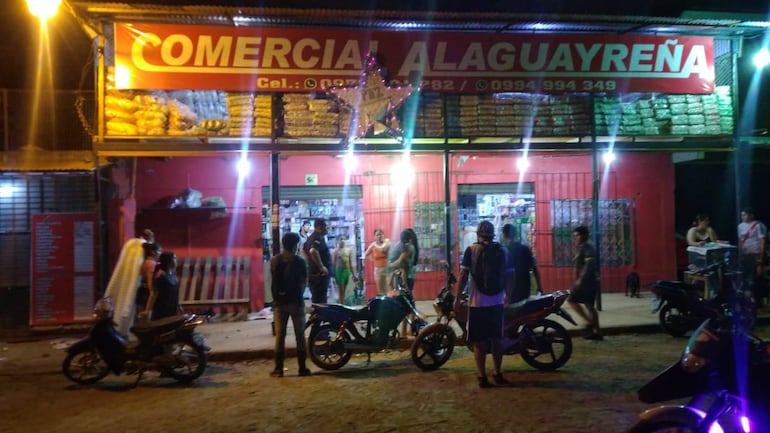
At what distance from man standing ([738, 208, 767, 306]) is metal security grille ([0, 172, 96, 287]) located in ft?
39.7

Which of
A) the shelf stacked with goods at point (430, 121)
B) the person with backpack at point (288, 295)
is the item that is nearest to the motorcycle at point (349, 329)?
the person with backpack at point (288, 295)

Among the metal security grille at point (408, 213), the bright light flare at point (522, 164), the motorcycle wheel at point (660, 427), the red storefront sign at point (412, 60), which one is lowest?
the motorcycle wheel at point (660, 427)

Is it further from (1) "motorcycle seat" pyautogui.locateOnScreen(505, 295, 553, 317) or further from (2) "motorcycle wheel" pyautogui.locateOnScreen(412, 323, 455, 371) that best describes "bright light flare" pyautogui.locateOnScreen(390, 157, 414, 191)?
(1) "motorcycle seat" pyautogui.locateOnScreen(505, 295, 553, 317)

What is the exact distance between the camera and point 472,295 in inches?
Result: 249

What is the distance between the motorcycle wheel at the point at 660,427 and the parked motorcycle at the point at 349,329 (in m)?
4.14

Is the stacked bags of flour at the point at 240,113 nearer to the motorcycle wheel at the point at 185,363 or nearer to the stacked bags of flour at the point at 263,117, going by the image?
the stacked bags of flour at the point at 263,117

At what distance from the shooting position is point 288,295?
7117mm

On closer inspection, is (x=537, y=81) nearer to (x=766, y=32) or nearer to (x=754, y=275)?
(x=766, y=32)

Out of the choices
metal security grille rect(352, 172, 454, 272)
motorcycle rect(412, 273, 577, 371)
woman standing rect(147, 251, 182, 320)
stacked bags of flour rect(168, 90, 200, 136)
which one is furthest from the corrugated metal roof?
motorcycle rect(412, 273, 577, 371)

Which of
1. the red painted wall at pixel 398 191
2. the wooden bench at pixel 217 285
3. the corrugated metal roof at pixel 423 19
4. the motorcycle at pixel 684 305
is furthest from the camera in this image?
the red painted wall at pixel 398 191

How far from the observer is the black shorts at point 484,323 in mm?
6270

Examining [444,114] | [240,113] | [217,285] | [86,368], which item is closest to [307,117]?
[240,113]

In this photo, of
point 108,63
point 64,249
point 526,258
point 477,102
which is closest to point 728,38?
point 477,102

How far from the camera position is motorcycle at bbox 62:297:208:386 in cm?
683
